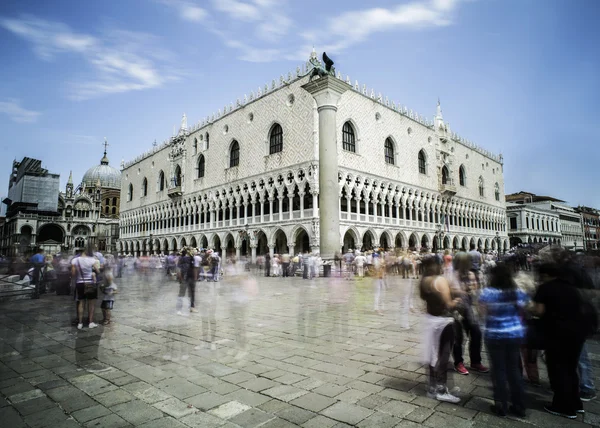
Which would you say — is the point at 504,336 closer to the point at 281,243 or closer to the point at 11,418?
the point at 11,418

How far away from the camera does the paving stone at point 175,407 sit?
11.3 feet

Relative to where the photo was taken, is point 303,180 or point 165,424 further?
point 303,180

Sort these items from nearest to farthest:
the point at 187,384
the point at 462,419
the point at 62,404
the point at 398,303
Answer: the point at 462,419
the point at 62,404
the point at 187,384
the point at 398,303

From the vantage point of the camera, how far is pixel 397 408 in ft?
11.5

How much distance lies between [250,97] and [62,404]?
35.1 m

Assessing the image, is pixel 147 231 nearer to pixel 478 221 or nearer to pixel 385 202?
pixel 385 202

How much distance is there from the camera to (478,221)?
4959 cm

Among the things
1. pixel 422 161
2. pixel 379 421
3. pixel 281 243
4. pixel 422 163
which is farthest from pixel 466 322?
pixel 422 161

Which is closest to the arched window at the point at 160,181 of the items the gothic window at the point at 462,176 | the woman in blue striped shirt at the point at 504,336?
the gothic window at the point at 462,176

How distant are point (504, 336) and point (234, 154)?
1430 inches

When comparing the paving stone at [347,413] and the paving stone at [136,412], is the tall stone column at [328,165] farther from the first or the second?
the paving stone at [136,412]

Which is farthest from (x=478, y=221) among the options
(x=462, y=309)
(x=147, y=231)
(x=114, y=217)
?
(x=114, y=217)

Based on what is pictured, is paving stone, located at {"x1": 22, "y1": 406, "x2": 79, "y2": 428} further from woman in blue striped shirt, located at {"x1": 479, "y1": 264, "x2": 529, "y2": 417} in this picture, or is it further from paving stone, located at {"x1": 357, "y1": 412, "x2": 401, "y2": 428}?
woman in blue striped shirt, located at {"x1": 479, "y1": 264, "x2": 529, "y2": 417}

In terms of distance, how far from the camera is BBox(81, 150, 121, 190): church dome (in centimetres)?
8131
